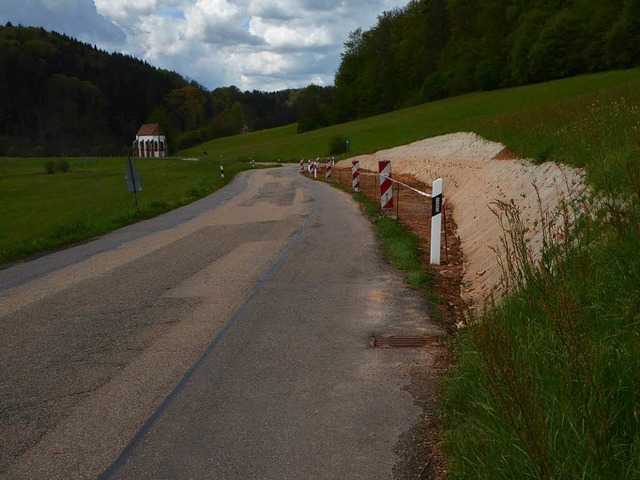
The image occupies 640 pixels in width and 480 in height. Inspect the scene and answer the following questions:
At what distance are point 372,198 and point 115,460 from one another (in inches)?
788

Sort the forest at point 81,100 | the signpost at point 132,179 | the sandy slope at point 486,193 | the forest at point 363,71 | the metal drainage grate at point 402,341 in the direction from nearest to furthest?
the metal drainage grate at point 402,341
the sandy slope at point 486,193
the signpost at point 132,179
the forest at point 363,71
the forest at point 81,100

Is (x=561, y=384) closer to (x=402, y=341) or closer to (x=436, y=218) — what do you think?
(x=402, y=341)

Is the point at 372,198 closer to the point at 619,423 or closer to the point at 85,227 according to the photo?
the point at 85,227

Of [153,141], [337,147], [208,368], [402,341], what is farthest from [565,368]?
[153,141]

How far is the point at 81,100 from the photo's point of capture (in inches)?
7274

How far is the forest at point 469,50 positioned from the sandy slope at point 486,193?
49.6 m

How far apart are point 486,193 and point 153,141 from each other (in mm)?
148520

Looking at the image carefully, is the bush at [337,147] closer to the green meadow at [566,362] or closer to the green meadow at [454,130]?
the green meadow at [454,130]

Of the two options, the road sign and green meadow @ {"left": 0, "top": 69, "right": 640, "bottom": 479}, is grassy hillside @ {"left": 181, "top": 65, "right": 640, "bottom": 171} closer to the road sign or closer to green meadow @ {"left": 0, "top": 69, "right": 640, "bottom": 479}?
the road sign

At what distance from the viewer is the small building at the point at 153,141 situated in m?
154

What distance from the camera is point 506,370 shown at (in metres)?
3.10

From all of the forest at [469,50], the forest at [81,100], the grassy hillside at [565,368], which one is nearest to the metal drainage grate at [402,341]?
the grassy hillside at [565,368]

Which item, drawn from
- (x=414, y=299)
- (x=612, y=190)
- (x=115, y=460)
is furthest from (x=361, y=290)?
(x=115, y=460)

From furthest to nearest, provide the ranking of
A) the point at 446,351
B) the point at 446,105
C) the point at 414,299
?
the point at 446,105
the point at 414,299
the point at 446,351
